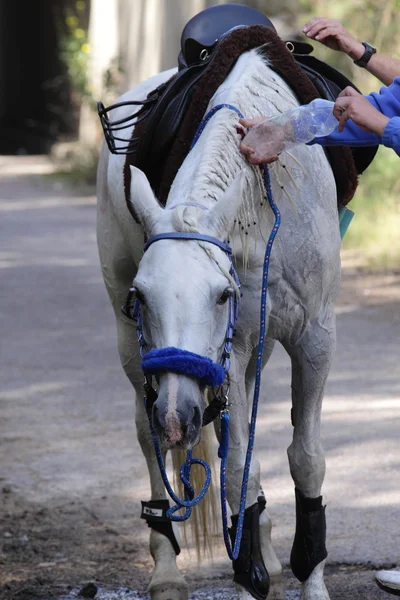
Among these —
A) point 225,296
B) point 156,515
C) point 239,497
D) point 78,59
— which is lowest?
point 156,515

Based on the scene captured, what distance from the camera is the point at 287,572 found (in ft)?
13.1

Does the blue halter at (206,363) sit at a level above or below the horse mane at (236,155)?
below

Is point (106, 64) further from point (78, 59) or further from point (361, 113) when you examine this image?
point (361, 113)

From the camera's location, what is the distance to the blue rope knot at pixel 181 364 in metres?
2.68

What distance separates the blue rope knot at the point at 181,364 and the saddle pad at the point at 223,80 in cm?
94

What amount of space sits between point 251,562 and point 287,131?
53.7 inches

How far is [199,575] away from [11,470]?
4.52 ft

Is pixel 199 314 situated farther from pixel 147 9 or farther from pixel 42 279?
pixel 147 9

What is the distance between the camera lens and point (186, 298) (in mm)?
2709

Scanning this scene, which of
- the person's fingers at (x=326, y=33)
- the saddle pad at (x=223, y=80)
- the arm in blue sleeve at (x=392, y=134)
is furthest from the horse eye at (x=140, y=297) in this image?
the person's fingers at (x=326, y=33)

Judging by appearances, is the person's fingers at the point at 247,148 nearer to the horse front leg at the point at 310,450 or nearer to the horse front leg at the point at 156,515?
the horse front leg at the point at 310,450

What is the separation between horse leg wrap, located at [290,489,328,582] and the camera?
12.0ft

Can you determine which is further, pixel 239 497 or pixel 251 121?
pixel 239 497

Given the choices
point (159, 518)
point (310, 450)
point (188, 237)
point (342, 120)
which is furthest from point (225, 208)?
point (159, 518)
